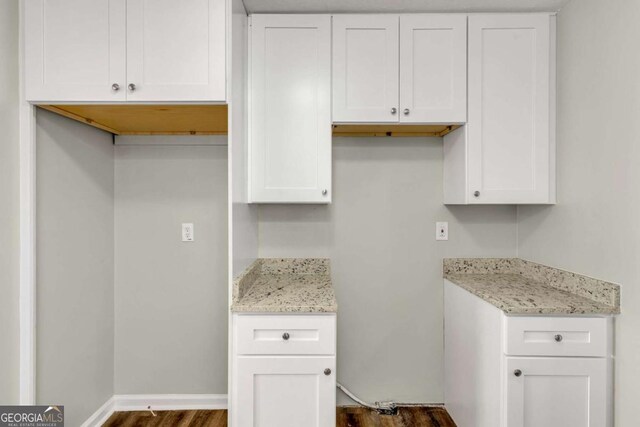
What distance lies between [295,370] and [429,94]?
1525 mm

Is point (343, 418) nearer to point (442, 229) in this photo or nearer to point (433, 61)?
point (442, 229)

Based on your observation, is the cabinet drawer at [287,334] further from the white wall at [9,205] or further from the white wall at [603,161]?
the white wall at [603,161]

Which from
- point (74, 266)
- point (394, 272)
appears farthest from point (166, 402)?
point (394, 272)

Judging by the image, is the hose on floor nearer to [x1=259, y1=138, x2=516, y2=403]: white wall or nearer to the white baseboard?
[x1=259, y1=138, x2=516, y2=403]: white wall

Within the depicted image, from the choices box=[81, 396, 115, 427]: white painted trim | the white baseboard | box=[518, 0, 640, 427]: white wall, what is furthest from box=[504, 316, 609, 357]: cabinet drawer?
box=[81, 396, 115, 427]: white painted trim

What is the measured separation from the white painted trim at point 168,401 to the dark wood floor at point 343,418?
37 millimetres

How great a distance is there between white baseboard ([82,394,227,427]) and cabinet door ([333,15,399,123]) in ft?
6.34

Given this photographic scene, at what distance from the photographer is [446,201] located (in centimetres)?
235

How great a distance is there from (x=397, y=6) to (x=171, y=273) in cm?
200

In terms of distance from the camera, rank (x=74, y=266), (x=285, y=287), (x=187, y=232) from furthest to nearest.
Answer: (x=187, y=232)
(x=285, y=287)
(x=74, y=266)

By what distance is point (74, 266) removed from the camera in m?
1.93

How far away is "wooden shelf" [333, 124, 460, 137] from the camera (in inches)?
84.5

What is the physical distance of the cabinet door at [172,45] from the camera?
1.60 metres

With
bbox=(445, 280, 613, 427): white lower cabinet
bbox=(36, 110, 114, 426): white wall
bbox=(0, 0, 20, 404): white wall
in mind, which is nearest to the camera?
bbox=(0, 0, 20, 404): white wall
